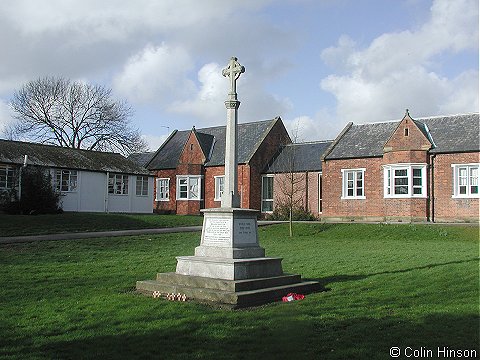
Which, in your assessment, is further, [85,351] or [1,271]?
[1,271]

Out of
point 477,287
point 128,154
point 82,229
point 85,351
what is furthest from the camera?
point 128,154

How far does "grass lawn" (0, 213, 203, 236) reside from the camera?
24.2m

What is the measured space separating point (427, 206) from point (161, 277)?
25.0 metres

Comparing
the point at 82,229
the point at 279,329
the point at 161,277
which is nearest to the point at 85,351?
the point at 279,329

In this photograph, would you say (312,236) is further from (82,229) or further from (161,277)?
(161,277)

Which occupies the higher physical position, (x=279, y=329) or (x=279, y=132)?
(x=279, y=132)

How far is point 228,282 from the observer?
1031 centimetres

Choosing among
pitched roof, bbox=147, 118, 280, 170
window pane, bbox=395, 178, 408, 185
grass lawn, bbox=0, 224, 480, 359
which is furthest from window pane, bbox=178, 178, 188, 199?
grass lawn, bbox=0, 224, 480, 359

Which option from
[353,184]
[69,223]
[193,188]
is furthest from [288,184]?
[69,223]

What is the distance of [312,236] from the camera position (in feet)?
89.2

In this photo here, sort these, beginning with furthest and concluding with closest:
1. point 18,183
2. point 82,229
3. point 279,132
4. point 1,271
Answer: point 279,132 < point 18,183 < point 82,229 < point 1,271

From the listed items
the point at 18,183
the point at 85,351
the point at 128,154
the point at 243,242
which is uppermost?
the point at 128,154

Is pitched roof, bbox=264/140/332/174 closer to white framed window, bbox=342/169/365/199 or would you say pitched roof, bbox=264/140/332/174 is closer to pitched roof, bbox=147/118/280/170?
pitched roof, bbox=147/118/280/170

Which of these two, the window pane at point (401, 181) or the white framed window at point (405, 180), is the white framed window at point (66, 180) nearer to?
the white framed window at point (405, 180)
